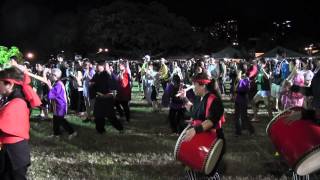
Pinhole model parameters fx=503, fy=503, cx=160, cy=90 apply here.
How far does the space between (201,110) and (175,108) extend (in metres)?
5.79

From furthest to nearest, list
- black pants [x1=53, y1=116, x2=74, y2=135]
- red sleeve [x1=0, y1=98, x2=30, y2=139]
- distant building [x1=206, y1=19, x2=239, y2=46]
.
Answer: distant building [x1=206, y1=19, x2=239, y2=46]
black pants [x1=53, y1=116, x2=74, y2=135]
red sleeve [x1=0, y1=98, x2=30, y2=139]

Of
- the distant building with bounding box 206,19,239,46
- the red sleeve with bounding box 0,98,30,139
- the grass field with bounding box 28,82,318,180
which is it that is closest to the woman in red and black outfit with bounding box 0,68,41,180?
the red sleeve with bounding box 0,98,30,139

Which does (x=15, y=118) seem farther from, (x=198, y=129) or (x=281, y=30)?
(x=281, y=30)

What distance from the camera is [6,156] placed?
5547 millimetres

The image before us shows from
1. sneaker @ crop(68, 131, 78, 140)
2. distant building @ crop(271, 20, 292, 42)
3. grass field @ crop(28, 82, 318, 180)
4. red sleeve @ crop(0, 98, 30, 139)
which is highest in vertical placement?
distant building @ crop(271, 20, 292, 42)

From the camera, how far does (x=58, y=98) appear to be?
1159 centimetres

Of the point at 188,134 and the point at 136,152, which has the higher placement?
the point at 188,134

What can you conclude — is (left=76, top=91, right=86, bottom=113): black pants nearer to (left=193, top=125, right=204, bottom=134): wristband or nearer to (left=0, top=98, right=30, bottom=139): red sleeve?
(left=0, top=98, right=30, bottom=139): red sleeve

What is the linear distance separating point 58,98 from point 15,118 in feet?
20.5

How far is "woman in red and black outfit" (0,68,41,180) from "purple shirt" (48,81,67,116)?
19.3ft

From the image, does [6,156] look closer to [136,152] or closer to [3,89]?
[3,89]

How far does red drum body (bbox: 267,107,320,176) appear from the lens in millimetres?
4967

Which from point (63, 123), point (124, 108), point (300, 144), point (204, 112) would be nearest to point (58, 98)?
point (63, 123)

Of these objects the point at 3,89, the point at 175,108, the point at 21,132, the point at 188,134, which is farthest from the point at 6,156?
the point at 175,108
